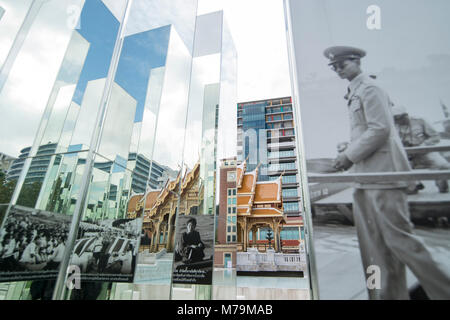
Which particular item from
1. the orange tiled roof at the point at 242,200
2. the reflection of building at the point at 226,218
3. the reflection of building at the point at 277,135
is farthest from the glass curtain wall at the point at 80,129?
the reflection of building at the point at 277,135

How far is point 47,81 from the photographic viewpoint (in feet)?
11.2

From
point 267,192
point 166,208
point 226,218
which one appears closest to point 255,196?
A: point 267,192

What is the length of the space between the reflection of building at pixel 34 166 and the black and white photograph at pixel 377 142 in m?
3.39

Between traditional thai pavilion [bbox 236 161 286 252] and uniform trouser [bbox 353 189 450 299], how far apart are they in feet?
32.7

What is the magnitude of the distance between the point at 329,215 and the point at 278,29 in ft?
13.1

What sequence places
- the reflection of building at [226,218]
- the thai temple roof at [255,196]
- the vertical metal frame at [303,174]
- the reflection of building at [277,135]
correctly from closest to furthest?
the vertical metal frame at [303,174] < the reflection of building at [226,218] < the thai temple roof at [255,196] < the reflection of building at [277,135]

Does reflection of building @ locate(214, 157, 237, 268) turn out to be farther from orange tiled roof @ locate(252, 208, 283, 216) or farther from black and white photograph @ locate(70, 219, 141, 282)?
orange tiled roof @ locate(252, 208, 283, 216)

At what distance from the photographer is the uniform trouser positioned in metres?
1.66

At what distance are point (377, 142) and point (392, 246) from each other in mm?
832

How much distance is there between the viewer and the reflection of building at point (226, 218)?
4652 mm

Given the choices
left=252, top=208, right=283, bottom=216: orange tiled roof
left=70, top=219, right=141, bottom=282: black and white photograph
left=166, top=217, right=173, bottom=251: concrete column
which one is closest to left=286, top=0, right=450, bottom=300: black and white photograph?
left=70, top=219, right=141, bottom=282: black and white photograph

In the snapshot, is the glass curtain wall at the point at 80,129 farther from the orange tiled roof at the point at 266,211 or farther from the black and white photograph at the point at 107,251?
the orange tiled roof at the point at 266,211
